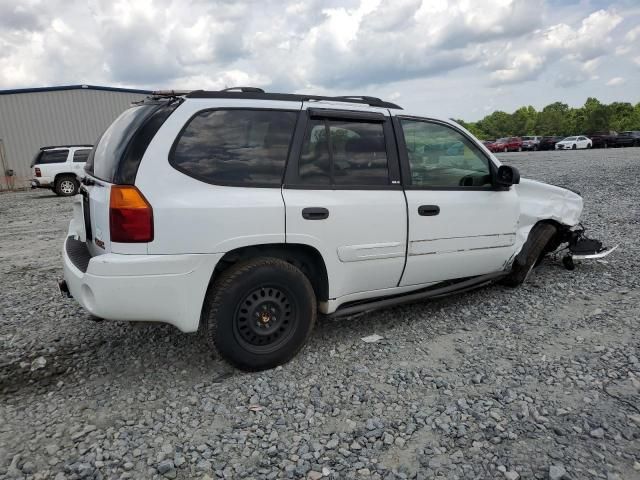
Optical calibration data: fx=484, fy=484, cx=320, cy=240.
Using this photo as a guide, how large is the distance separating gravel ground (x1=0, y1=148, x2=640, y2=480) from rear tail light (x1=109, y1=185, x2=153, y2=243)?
3.54 feet

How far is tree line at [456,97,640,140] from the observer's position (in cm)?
7394

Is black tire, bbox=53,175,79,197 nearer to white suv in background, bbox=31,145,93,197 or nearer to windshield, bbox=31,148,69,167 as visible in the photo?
white suv in background, bbox=31,145,93,197

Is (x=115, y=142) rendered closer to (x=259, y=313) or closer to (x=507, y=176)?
(x=259, y=313)

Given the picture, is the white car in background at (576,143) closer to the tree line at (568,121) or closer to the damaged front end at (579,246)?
the tree line at (568,121)

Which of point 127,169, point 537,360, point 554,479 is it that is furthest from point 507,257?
point 127,169

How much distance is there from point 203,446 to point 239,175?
1.68m

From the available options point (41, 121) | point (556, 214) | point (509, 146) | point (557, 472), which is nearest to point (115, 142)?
point (557, 472)

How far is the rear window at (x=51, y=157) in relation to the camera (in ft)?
55.4

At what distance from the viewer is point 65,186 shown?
675 inches

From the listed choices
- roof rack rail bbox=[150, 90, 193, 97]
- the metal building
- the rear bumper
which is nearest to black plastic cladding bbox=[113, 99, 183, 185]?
roof rack rail bbox=[150, 90, 193, 97]

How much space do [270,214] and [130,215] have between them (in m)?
0.87

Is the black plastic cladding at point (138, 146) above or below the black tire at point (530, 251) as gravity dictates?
above

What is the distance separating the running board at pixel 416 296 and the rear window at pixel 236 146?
117 centimetres

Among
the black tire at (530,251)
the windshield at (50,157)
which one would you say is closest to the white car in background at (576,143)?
the windshield at (50,157)
